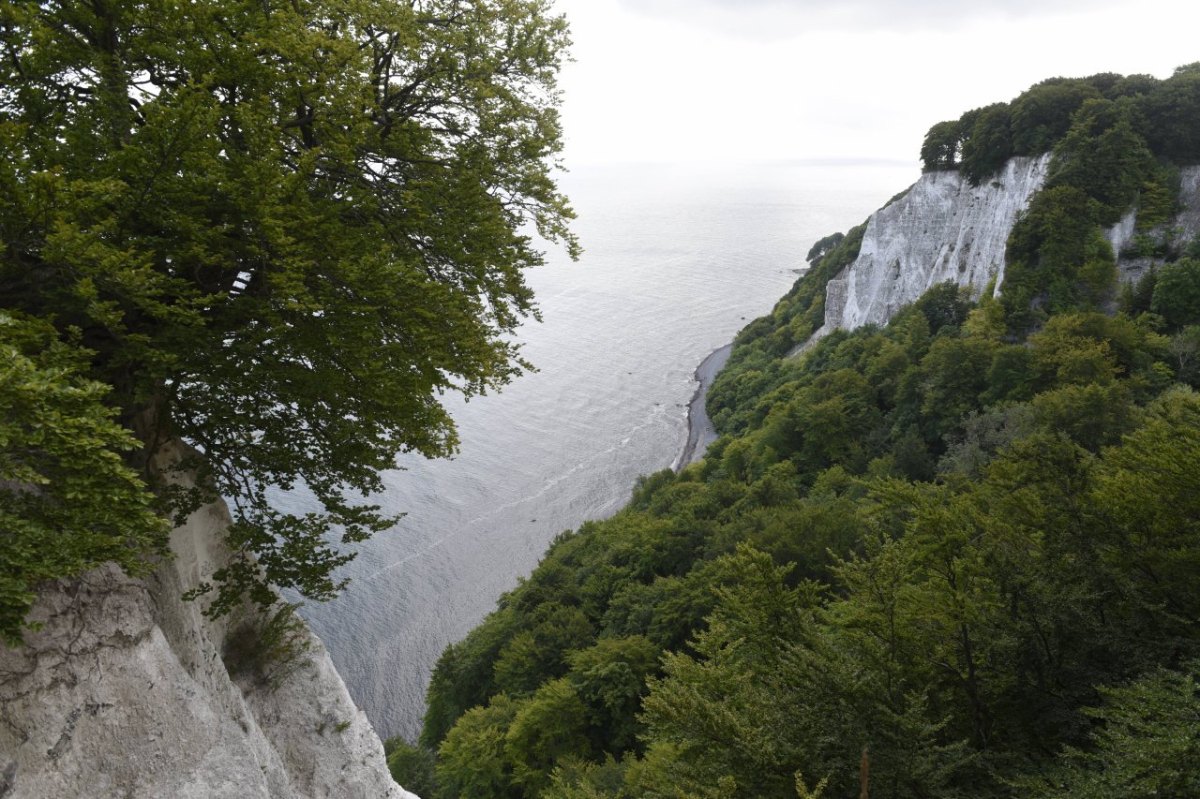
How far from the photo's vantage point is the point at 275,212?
8.28 m

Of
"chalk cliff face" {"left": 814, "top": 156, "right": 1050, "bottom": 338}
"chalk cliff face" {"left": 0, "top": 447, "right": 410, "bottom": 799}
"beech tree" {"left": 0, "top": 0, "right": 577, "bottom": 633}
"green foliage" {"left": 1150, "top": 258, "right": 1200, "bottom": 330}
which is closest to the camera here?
"chalk cliff face" {"left": 0, "top": 447, "right": 410, "bottom": 799}

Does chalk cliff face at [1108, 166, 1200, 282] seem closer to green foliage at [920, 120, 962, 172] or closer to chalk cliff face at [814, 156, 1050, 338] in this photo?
chalk cliff face at [814, 156, 1050, 338]

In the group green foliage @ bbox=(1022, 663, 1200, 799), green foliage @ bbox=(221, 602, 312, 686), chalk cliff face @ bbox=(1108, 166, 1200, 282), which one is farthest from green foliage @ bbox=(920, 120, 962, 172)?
green foliage @ bbox=(221, 602, 312, 686)

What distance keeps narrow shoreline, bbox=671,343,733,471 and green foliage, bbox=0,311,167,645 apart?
191 ft

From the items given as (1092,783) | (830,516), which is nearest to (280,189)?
(1092,783)

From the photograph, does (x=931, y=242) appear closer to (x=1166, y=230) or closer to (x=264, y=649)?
(x=1166, y=230)

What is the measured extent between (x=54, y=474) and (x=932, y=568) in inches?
565

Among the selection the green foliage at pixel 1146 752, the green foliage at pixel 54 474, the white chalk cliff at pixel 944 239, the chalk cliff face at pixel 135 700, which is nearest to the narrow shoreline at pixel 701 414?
the white chalk cliff at pixel 944 239

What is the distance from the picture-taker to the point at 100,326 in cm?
889

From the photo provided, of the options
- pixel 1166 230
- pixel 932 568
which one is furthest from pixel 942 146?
pixel 932 568

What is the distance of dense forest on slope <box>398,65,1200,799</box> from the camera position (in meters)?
11.6

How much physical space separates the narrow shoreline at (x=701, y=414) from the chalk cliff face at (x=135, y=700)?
54.8 meters

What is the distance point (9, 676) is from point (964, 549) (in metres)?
15.4

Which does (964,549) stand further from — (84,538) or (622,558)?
(622,558)
